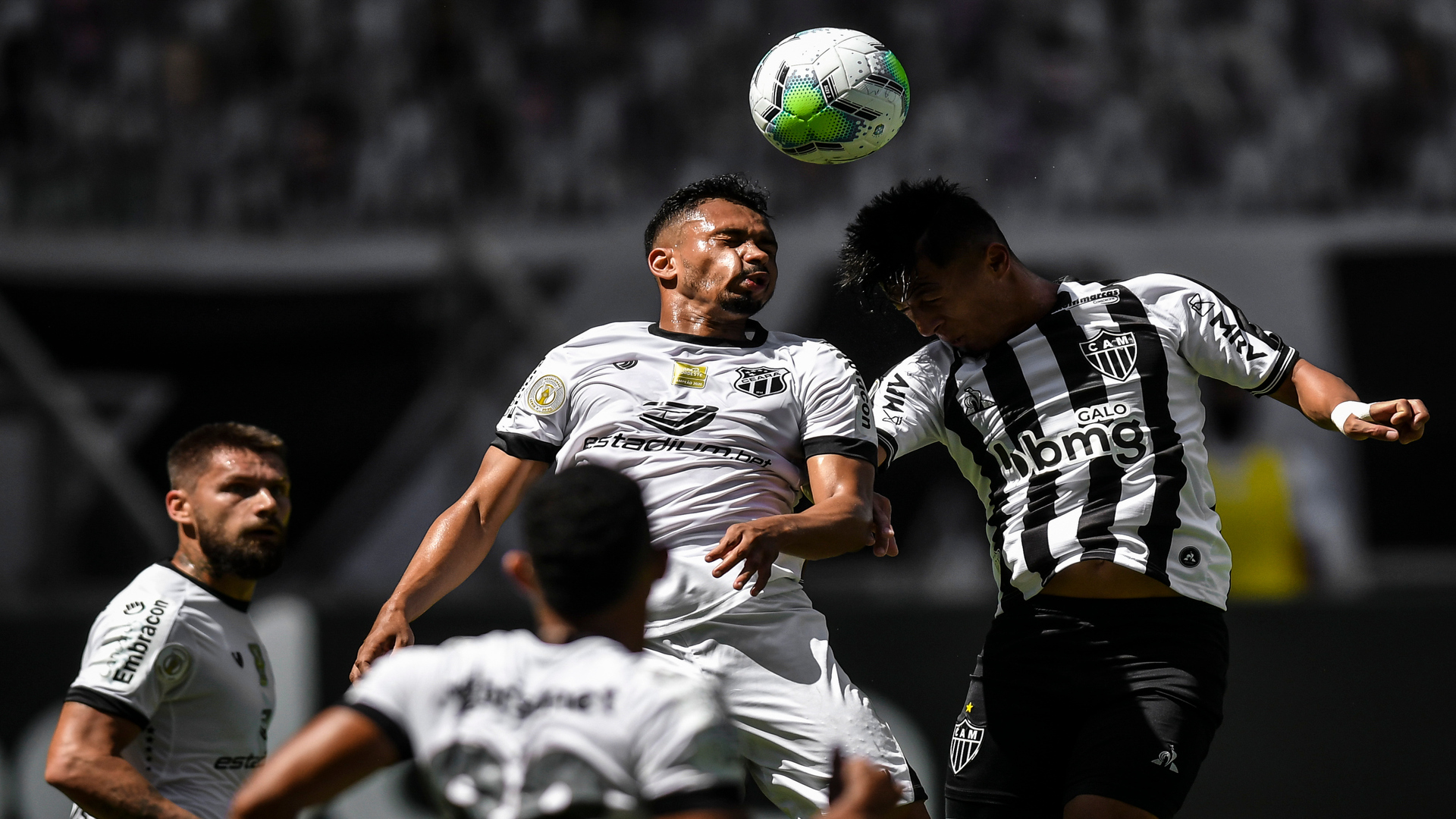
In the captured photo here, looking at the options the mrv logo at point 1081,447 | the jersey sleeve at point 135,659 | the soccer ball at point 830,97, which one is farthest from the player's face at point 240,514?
the mrv logo at point 1081,447

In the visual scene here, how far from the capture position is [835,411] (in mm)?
4102

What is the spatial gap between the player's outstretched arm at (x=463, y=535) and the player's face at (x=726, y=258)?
769 mm

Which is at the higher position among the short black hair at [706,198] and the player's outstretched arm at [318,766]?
the short black hair at [706,198]

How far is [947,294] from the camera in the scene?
14.1 feet

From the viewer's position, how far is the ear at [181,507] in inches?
177

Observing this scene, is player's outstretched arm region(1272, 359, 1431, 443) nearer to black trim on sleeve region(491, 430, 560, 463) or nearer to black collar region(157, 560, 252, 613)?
black trim on sleeve region(491, 430, 560, 463)

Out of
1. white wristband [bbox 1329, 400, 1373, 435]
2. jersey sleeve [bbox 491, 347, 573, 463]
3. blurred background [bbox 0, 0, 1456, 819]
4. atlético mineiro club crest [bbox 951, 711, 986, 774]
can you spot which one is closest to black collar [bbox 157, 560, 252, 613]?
jersey sleeve [bbox 491, 347, 573, 463]

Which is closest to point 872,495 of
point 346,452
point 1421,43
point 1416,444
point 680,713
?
point 680,713

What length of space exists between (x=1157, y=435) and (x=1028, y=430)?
386 millimetres

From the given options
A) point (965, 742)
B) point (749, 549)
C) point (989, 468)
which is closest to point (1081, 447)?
point (989, 468)

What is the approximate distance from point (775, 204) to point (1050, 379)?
753 centimetres

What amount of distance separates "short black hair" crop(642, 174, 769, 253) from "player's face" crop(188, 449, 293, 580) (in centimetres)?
153

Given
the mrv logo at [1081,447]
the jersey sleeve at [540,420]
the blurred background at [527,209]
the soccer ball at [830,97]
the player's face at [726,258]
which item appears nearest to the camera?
the mrv logo at [1081,447]

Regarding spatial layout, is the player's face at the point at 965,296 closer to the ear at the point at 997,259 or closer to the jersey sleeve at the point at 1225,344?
the ear at the point at 997,259
